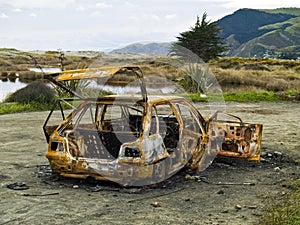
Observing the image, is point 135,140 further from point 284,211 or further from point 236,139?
point 284,211

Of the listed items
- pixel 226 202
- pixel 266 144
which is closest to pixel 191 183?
pixel 226 202

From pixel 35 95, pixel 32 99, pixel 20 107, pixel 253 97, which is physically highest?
pixel 35 95

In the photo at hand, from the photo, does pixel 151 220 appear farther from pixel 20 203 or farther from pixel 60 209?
pixel 20 203

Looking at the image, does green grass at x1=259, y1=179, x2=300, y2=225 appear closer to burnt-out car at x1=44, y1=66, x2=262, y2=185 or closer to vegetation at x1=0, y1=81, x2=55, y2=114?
burnt-out car at x1=44, y1=66, x2=262, y2=185

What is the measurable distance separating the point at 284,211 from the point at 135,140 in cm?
302

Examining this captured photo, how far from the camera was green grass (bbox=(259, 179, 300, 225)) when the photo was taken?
18.3ft

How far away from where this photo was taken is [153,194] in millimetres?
7027

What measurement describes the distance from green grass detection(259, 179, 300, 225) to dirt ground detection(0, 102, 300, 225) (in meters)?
0.14

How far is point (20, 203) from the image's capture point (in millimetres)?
6547

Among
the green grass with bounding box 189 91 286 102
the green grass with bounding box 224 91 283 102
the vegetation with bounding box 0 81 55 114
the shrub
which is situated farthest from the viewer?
the green grass with bounding box 224 91 283 102

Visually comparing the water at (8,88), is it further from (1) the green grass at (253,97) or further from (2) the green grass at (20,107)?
(1) the green grass at (253,97)

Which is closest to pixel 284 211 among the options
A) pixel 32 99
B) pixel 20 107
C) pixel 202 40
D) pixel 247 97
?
pixel 20 107

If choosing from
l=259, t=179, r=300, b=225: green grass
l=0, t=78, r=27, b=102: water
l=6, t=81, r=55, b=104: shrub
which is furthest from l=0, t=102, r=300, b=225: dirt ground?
l=0, t=78, r=27, b=102: water

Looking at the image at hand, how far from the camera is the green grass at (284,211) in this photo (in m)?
5.57
